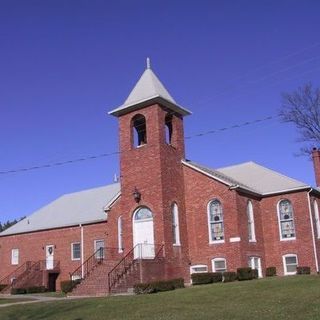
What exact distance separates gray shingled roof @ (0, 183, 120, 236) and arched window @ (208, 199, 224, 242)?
1034cm

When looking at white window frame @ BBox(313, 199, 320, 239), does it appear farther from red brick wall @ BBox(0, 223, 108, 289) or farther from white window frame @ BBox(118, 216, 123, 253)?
red brick wall @ BBox(0, 223, 108, 289)

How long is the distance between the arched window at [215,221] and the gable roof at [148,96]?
6836 mm

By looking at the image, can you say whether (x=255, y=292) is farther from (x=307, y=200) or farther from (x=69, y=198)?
(x=69, y=198)

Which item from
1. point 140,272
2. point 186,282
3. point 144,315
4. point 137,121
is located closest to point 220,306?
point 144,315

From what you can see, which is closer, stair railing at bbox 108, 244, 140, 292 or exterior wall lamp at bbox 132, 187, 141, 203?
stair railing at bbox 108, 244, 140, 292

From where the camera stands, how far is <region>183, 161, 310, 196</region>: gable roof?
31656 millimetres

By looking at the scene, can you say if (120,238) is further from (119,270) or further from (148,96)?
(148,96)

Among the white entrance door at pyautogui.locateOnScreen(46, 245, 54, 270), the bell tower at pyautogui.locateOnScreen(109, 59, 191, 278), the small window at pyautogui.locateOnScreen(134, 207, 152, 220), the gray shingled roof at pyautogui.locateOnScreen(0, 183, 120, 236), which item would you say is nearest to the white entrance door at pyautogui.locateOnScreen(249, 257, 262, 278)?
the bell tower at pyautogui.locateOnScreen(109, 59, 191, 278)

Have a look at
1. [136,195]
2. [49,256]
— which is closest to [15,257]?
[49,256]

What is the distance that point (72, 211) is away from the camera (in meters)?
42.9

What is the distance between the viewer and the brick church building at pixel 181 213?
96.8ft

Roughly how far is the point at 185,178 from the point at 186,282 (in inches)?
257

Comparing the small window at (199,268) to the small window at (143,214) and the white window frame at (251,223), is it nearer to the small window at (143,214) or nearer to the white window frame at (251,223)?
the white window frame at (251,223)

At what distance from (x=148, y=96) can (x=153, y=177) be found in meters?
5.18
